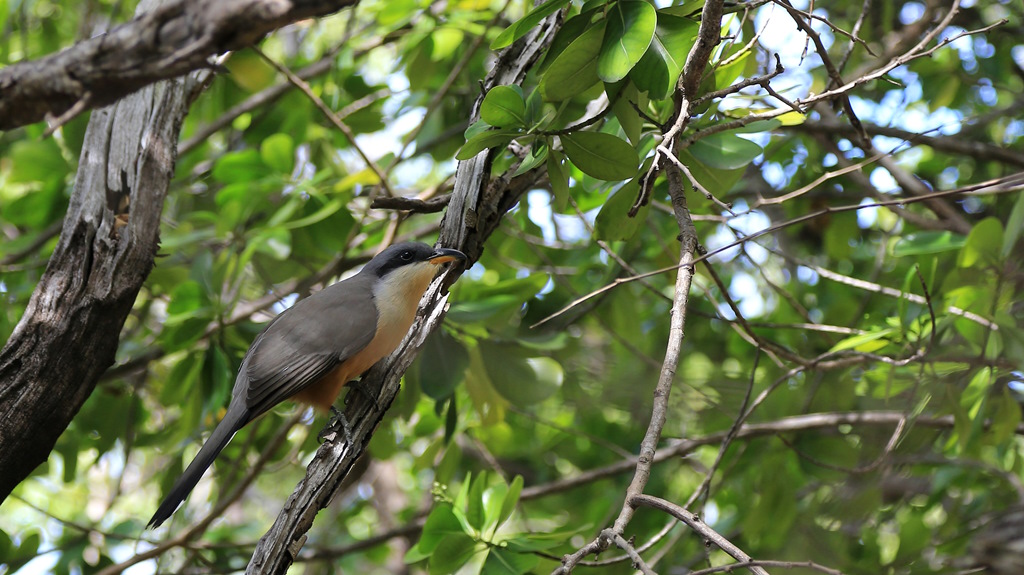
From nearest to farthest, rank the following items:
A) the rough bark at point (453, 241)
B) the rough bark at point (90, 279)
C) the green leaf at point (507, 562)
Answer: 1. the rough bark at point (453, 241)
2. the rough bark at point (90, 279)
3. the green leaf at point (507, 562)

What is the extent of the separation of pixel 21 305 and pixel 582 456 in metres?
3.95

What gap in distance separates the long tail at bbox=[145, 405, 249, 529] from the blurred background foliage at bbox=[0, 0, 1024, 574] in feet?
2.38

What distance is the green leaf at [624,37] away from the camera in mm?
2568

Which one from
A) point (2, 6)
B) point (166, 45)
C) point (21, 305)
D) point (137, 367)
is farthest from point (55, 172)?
point (166, 45)

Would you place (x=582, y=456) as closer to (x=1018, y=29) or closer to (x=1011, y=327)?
(x=1011, y=327)

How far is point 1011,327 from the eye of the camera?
355 cm

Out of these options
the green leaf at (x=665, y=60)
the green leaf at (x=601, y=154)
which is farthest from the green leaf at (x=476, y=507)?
the green leaf at (x=665, y=60)

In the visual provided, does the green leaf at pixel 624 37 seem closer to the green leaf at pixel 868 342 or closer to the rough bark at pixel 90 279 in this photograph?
the green leaf at pixel 868 342

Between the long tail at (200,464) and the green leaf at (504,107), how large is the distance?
1.80m

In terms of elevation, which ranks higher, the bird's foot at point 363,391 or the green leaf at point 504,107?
the green leaf at point 504,107

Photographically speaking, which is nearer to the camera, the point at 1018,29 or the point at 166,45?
the point at 166,45

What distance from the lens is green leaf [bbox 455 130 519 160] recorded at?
2.69 meters

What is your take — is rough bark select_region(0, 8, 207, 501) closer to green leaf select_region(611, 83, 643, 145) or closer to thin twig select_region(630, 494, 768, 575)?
green leaf select_region(611, 83, 643, 145)

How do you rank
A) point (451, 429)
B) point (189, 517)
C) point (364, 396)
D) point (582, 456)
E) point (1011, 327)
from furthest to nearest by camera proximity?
point (582, 456), point (189, 517), point (451, 429), point (1011, 327), point (364, 396)
